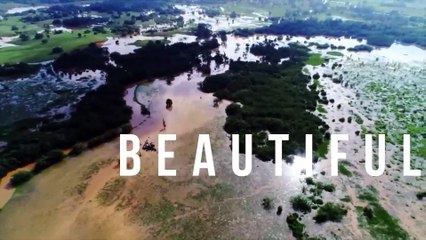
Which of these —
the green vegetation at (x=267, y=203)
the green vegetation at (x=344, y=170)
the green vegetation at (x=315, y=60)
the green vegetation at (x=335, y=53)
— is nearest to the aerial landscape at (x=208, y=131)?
the green vegetation at (x=267, y=203)

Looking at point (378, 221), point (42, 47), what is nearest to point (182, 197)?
point (378, 221)

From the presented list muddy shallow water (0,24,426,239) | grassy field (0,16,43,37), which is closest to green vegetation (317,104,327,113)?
muddy shallow water (0,24,426,239)

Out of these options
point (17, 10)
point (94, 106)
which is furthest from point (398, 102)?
point (17, 10)

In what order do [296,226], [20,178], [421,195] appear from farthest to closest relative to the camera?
[20,178], [421,195], [296,226]

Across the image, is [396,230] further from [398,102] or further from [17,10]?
[17,10]

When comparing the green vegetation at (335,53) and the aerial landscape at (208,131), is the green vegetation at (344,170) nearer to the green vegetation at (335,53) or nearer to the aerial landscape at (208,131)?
the aerial landscape at (208,131)

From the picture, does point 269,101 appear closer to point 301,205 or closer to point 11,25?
point 301,205
